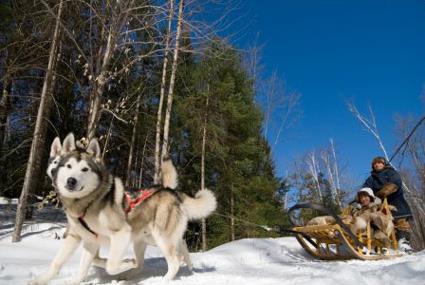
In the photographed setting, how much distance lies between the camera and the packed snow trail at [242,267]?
159 inches

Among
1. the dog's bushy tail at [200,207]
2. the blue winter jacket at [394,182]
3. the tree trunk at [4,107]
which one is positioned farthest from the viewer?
the tree trunk at [4,107]

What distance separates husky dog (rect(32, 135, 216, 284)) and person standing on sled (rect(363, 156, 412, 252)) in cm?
427

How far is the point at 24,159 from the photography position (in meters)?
14.2

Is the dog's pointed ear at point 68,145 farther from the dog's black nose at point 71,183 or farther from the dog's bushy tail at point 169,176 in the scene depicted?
the dog's bushy tail at point 169,176

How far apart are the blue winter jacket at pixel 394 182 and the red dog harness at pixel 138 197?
483 centimetres

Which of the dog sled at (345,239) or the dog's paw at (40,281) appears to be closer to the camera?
the dog's paw at (40,281)

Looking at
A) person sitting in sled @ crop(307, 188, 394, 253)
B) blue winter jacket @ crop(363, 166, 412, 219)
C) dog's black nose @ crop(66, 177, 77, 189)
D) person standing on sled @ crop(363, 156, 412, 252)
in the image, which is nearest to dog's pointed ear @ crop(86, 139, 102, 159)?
dog's black nose @ crop(66, 177, 77, 189)

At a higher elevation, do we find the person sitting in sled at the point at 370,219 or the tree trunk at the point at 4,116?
the tree trunk at the point at 4,116

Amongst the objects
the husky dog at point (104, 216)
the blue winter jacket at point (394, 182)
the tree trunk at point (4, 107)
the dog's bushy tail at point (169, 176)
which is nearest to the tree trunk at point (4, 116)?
the tree trunk at point (4, 107)

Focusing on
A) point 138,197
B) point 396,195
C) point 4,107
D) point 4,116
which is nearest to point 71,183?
point 138,197

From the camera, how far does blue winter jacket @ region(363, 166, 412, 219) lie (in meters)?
7.37

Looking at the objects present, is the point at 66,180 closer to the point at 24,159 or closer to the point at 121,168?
the point at 24,159

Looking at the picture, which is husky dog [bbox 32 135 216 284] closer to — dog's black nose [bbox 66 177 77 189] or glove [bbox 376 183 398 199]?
dog's black nose [bbox 66 177 77 189]

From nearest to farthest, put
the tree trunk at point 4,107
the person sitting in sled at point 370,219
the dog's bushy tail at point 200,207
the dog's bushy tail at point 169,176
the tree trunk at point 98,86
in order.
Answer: the dog's bushy tail at point 200,207
the dog's bushy tail at point 169,176
the tree trunk at point 98,86
the person sitting in sled at point 370,219
the tree trunk at point 4,107
